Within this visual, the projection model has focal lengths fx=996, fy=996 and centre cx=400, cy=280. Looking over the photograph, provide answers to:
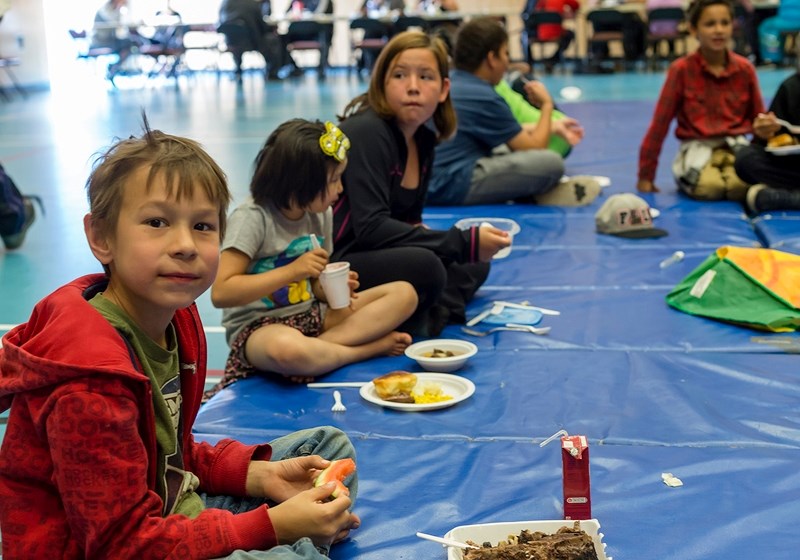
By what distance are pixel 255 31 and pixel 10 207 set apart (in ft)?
34.0

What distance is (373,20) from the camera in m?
14.4

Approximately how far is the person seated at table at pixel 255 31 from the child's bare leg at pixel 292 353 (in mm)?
12463

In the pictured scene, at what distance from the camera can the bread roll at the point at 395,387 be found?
2.66m

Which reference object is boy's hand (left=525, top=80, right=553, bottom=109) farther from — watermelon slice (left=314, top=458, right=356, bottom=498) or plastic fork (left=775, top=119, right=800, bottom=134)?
watermelon slice (left=314, top=458, right=356, bottom=498)

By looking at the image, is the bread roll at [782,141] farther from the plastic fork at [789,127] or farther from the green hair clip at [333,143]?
the green hair clip at [333,143]

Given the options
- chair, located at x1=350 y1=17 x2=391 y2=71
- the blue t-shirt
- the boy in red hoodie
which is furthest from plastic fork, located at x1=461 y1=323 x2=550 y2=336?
chair, located at x1=350 y1=17 x2=391 y2=71

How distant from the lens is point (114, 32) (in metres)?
15.8

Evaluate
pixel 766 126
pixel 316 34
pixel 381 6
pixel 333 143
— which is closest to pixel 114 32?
pixel 316 34

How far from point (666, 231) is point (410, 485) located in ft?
8.73

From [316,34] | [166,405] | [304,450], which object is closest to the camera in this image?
[166,405]

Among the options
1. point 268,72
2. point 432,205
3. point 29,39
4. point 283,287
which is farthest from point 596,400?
point 29,39

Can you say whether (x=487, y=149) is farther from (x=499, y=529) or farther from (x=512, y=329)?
(x=499, y=529)

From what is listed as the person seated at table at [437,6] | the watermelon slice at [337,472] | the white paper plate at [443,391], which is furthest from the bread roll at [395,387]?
the person seated at table at [437,6]

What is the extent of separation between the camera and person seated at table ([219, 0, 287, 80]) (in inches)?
574
